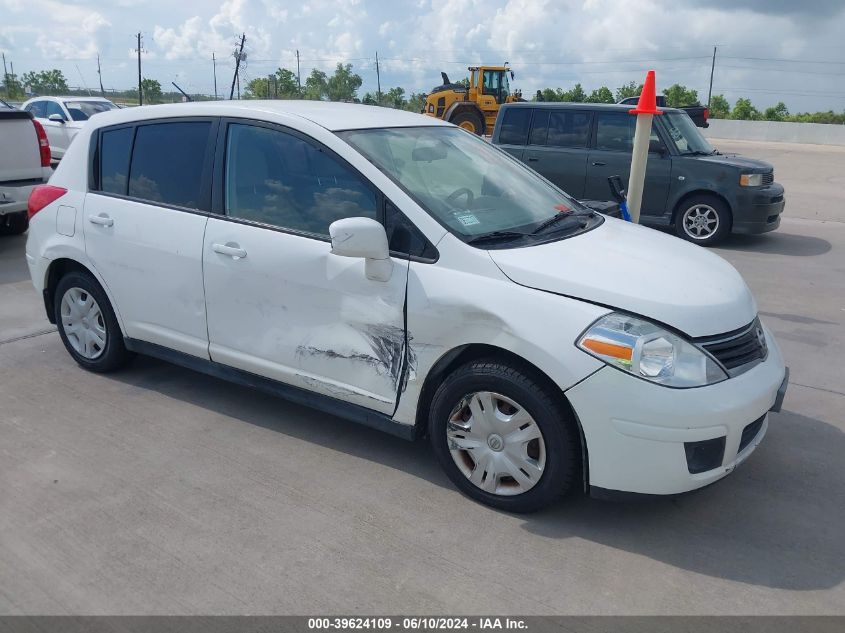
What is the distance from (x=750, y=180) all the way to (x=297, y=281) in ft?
26.1

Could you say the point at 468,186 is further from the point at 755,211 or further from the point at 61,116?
the point at 61,116

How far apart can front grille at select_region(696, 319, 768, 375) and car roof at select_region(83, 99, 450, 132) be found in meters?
2.08

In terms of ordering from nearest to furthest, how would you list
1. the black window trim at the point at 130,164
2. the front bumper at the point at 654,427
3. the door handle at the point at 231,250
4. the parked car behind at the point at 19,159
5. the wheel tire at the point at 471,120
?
the front bumper at the point at 654,427, the door handle at the point at 231,250, the black window trim at the point at 130,164, the parked car behind at the point at 19,159, the wheel tire at the point at 471,120

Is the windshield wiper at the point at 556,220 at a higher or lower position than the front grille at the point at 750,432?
higher

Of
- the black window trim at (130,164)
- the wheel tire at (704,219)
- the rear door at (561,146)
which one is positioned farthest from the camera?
the rear door at (561,146)

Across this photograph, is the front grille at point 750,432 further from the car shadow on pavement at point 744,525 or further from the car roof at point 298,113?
the car roof at point 298,113

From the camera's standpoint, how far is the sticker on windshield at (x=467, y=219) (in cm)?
365

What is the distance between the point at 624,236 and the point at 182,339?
8.39 ft

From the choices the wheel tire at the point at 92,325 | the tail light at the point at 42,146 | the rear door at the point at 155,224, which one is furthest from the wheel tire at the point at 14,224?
the rear door at the point at 155,224

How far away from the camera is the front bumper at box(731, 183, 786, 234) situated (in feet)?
32.6

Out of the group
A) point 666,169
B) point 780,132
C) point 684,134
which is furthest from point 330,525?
point 780,132

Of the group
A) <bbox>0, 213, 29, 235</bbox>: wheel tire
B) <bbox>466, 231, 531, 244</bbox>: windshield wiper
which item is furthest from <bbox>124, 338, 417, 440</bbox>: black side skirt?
<bbox>0, 213, 29, 235</bbox>: wheel tire

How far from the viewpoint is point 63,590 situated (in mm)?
2939

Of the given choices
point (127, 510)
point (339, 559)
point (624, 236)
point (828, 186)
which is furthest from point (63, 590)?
point (828, 186)
